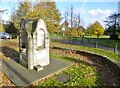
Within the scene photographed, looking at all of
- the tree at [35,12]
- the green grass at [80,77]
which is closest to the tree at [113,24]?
the tree at [35,12]

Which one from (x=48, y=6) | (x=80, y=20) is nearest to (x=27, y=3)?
(x=48, y=6)

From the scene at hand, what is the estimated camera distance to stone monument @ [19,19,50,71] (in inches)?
366

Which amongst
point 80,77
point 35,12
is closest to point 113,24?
point 35,12

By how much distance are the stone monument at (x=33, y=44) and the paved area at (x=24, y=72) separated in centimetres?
42

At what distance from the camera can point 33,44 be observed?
30.9ft

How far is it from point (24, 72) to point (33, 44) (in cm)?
191

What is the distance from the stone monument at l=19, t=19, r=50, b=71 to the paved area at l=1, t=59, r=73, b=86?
419 millimetres

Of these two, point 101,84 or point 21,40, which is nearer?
point 101,84

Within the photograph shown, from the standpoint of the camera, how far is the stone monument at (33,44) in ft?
30.5

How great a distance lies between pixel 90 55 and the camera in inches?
549

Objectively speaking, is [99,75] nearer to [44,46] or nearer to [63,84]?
[63,84]

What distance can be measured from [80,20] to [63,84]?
47.4 metres

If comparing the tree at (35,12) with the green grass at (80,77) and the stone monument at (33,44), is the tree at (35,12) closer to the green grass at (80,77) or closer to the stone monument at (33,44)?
the stone monument at (33,44)

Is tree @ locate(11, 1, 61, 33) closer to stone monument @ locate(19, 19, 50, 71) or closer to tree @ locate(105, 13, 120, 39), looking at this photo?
stone monument @ locate(19, 19, 50, 71)
